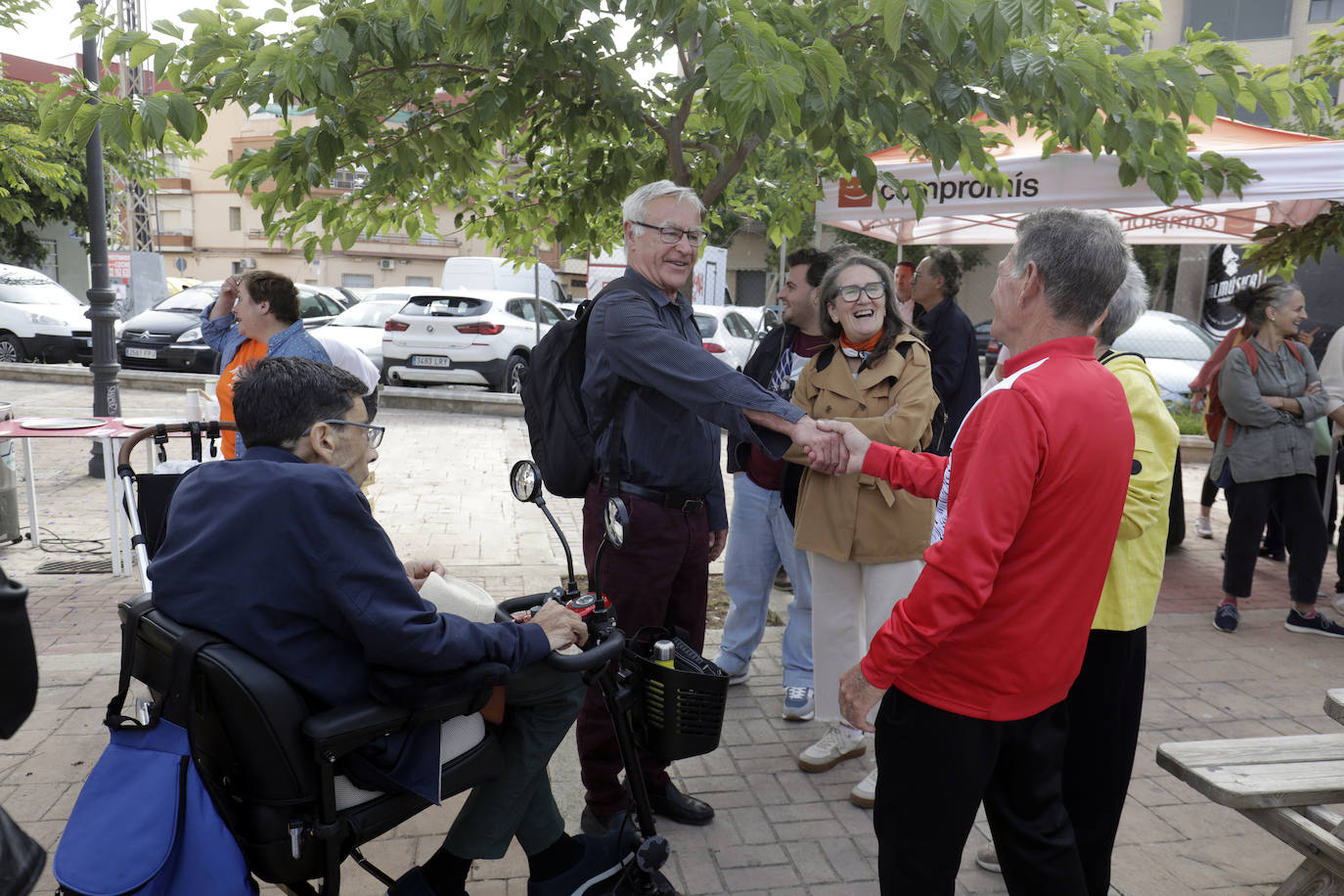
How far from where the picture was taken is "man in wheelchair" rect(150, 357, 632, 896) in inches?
80.6

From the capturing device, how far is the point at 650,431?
3.12m

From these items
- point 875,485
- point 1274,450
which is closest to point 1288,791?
point 875,485

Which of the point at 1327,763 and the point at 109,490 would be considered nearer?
the point at 1327,763

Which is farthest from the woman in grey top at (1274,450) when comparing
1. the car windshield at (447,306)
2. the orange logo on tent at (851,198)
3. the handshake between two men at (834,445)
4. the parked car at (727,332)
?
the car windshield at (447,306)

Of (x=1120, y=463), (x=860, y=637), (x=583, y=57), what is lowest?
(x=860, y=637)

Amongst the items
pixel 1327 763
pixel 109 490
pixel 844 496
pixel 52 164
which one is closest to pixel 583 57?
pixel 844 496

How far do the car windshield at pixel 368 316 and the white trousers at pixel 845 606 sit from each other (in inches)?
572

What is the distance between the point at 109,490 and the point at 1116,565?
5.66 meters

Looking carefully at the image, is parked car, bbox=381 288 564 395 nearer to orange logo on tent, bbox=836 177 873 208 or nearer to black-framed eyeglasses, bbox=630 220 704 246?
orange logo on tent, bbox=836 177 873 208

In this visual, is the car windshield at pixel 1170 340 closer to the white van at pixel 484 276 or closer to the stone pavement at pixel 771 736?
the stone pavement at pixel 771 736

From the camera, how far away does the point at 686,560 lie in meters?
3.30

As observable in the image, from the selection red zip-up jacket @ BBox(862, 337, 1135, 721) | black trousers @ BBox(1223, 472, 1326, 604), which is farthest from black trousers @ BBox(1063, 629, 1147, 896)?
black trousers @ BBox(1223, 472, 1326, 604)

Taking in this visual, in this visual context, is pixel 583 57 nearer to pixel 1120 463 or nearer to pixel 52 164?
pixel 1120 463

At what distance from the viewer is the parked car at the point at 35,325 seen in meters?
16.9
